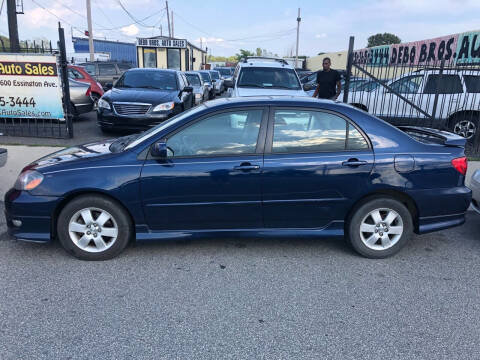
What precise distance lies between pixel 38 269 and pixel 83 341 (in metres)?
1.25

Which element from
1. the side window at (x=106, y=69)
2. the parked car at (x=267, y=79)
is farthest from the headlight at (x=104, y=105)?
the side window at (x=106, y=69)

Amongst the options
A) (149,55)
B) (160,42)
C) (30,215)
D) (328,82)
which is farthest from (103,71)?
(30,215)

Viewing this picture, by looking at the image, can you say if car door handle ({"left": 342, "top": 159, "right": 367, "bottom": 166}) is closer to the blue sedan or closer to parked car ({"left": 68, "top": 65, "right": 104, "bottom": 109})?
the blue sedan

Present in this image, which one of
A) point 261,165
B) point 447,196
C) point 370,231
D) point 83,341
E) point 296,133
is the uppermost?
point 296,133

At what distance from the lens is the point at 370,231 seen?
3.86 metres

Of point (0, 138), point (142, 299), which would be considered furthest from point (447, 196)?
point (0, 138)

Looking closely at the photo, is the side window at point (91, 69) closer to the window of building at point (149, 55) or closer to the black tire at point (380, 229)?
Result: the window of building at point (149, 55)

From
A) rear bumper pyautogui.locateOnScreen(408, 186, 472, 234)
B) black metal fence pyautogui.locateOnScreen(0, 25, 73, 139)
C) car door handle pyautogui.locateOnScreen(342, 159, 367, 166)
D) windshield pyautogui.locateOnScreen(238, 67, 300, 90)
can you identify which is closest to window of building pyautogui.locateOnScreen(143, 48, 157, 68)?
black metal fence pyautogui.locateOnScreen(0, 25, 73, 139)

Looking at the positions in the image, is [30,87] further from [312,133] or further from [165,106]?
[312,133]

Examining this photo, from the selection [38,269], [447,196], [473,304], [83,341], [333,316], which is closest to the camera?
[83,341]

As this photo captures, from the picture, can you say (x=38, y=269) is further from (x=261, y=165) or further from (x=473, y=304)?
(x=473, y=304)

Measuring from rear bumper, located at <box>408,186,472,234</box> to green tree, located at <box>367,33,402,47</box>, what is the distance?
78905mm

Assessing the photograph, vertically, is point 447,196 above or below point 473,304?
above

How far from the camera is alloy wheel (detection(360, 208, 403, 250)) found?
12.6ft
